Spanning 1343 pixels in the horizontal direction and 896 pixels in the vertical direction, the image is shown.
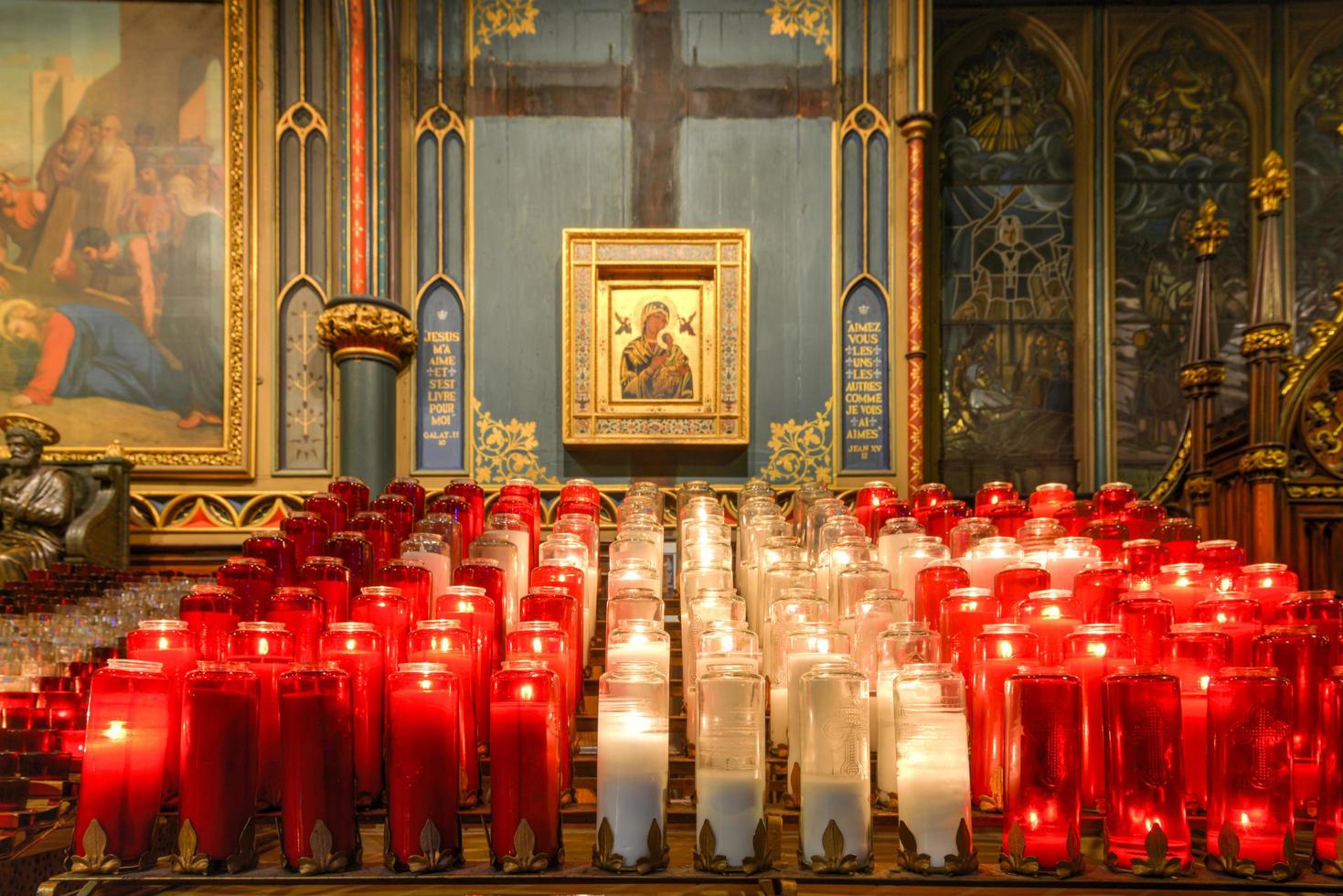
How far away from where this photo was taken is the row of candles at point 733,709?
1.82 meters

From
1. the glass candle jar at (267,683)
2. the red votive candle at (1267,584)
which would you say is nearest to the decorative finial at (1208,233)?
the red votive candle at (1267,584)

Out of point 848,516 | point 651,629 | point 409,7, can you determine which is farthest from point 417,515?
point 409,7

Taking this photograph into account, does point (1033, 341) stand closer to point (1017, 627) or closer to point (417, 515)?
point (417, 515)

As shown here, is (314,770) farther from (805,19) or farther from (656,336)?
(805,19)

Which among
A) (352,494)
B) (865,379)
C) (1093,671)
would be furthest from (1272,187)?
(352,494)

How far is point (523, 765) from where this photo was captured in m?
1.83

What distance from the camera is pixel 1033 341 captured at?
5992 mm

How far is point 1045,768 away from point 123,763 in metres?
1.32

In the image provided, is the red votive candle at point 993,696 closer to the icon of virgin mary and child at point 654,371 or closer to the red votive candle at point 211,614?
the red votive candle at point 211,614

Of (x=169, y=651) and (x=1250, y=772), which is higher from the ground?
(x=169, y=651)

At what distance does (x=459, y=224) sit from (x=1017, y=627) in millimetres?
3928

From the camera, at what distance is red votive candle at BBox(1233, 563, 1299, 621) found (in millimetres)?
2441

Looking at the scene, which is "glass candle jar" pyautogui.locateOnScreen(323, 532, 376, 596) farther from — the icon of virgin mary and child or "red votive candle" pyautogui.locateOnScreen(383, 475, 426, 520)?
the icon of virgin mary and child

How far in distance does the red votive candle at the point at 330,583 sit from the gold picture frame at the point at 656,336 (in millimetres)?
2867
